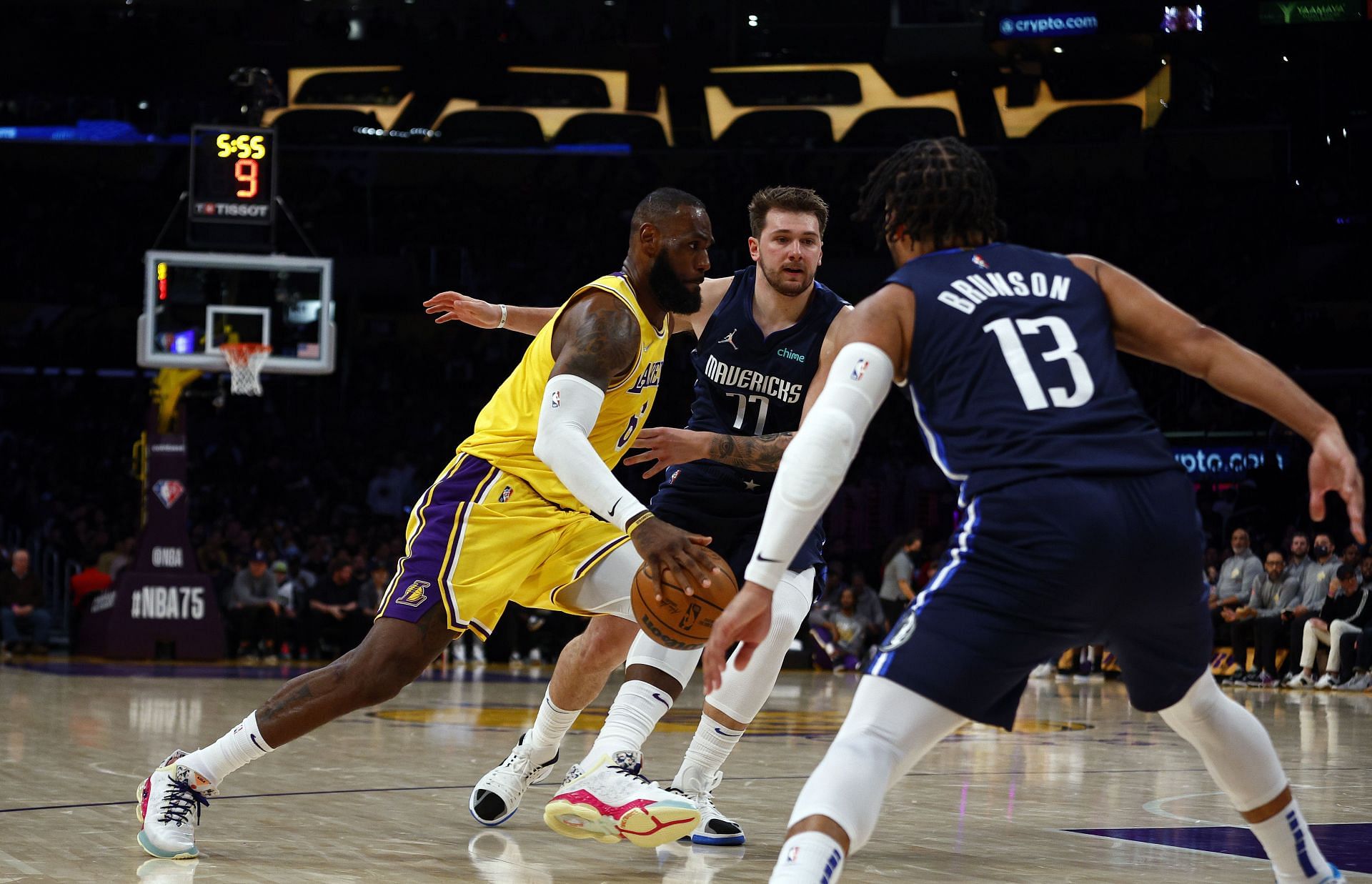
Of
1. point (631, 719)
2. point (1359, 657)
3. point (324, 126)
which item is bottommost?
point (1359, 657)

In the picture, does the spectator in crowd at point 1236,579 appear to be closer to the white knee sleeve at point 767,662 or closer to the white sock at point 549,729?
the white knee sleeve at point 767,662

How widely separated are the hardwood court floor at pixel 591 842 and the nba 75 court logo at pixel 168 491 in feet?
18.3

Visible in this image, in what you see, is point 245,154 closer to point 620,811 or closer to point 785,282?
point 785,282

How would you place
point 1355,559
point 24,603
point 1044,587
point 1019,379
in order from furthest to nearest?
point 24,603 → point 1355,559 → point 1019,379 → point 1044,587

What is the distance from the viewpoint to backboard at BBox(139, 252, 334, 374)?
47.5ft

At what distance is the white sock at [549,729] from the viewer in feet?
16.6

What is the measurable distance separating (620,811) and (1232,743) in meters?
1.68

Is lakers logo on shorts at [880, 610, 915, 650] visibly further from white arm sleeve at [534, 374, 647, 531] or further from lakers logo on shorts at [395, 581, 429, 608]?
lakers logo on shorts at [395, 581, 429, 608]

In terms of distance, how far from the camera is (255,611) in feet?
55.1

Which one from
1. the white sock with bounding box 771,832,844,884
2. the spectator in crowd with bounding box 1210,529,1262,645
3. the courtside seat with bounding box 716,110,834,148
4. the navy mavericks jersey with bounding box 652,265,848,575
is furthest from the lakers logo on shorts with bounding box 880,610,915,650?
the courtside seat with bounding box 716,110,834,148

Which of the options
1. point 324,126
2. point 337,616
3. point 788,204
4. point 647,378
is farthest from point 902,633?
point 324,126

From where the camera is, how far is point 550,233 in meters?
26.4

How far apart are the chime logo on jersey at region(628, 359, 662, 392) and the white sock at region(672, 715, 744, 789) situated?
110 cm

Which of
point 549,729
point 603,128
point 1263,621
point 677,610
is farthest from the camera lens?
point 603,128
